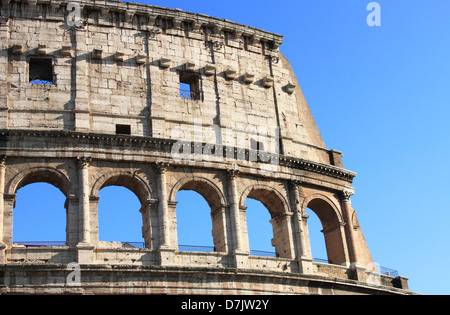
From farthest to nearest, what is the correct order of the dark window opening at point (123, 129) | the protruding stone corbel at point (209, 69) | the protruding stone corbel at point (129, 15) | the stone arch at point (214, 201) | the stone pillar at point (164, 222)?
1. the protruding stone corbel at point (209, 69)
2. the protruding stone corbel at point (129, 15)
3. the dark window opening at point (123, 129)
4. the stone arch at point (214, 201)
5. the stone pillar at point (164, 222)

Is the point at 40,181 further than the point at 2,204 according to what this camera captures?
Yes

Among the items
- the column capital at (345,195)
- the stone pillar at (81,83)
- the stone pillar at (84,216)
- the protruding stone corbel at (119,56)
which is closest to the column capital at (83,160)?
the stone pillar at (84,216)

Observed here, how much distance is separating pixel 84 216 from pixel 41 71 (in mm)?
6072

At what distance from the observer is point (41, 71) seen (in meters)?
27.5

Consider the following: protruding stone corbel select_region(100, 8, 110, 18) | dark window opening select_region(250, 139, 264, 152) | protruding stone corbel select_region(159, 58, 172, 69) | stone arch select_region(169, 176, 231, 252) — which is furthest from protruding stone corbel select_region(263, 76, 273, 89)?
protruding stone corbel select_region(100, 8, 110, 18)

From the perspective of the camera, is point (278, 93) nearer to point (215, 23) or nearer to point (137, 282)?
point (215, 23)

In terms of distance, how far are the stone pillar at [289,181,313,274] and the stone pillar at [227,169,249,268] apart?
2216mm

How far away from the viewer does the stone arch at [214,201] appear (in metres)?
26.4

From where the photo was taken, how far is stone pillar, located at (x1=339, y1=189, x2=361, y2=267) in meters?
28.8

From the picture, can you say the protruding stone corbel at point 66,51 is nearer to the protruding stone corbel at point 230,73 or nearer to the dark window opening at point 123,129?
the dark window opening at point 123,129

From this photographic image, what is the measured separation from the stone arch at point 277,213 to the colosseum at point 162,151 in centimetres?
7

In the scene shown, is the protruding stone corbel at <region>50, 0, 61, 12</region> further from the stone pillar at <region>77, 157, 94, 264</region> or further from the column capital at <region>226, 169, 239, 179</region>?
the column capital at <region>226, 169, 239, 179</region>

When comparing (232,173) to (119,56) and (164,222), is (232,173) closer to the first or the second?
(164,222)

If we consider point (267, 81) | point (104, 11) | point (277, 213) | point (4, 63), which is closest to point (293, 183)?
point (277, 213)
